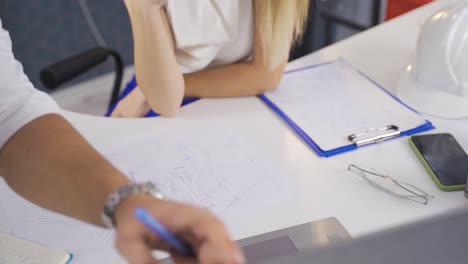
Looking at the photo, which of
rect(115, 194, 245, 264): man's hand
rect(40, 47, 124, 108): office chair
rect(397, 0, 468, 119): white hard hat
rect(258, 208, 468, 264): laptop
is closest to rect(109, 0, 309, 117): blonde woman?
rect(40, 47, 124, 108): office chair

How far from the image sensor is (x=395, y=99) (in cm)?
114

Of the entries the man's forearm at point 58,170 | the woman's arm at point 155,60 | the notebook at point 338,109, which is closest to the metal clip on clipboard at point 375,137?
the notebook at point 338,109

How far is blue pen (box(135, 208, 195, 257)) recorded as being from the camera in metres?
0.45

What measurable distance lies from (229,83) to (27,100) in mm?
504

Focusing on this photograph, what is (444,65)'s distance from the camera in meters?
1.06

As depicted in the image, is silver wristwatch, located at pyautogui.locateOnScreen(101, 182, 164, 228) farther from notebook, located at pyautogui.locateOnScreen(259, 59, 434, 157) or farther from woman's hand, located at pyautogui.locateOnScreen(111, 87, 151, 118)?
woman's hand, located at pyautogui.locateOnScreen(111, 87, 151, 118)

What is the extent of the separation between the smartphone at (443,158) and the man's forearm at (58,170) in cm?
53

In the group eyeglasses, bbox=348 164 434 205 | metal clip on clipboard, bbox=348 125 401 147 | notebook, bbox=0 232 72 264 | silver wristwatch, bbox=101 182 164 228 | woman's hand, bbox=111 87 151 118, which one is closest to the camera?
silver wristwatch, bbox=101 182 164 228

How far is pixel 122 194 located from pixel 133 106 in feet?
→ 2.59

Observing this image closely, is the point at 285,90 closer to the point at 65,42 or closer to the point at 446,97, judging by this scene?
the point at 446,97

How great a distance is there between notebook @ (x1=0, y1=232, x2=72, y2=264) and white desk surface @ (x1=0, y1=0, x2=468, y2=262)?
240mm

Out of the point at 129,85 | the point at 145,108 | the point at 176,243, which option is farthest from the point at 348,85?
the point at 176,243

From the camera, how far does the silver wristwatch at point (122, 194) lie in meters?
0.56

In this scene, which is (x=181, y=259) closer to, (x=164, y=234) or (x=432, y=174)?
(x=164, y=234)
